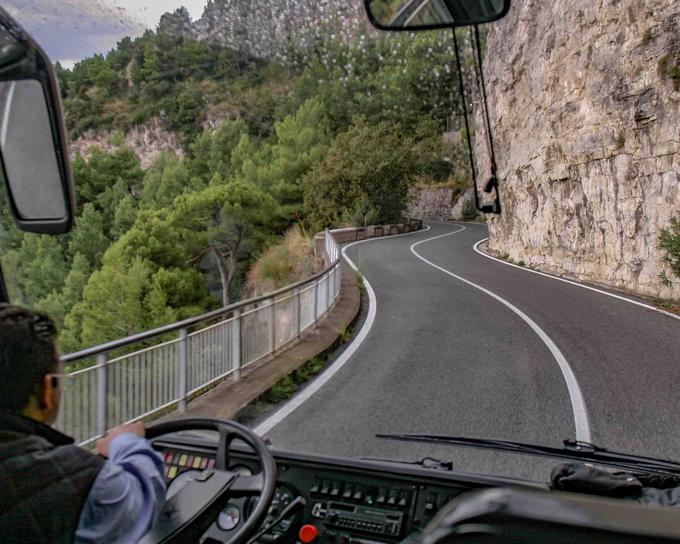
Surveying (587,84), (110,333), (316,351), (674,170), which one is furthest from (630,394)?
(587,84)

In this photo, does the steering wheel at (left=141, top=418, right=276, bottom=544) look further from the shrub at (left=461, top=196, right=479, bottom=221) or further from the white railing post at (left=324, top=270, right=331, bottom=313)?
the white railing post at (left=324, top=270, right=331, bottom=313)

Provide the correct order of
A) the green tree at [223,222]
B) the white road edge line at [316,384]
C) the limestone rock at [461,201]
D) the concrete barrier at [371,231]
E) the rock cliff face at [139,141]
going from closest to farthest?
the rock cliff face at [139,141]
the white road edge line at [316,384]
the limestone rock at [461,201]
the green tree at [223,222]
the concrete barrier at [371,231]

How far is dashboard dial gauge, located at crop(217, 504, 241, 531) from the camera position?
2314 mm

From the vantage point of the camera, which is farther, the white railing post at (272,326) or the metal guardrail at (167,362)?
the white railing post at (272,326)

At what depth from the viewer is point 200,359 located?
21.6 feet

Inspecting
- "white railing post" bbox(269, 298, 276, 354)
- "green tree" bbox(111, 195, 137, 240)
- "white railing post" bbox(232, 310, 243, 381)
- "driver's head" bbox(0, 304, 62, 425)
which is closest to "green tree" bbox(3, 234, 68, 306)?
"green tree" bbox(111, 195, 137, 240)

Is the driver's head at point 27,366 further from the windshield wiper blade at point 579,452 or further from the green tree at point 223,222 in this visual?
the green tree at point 223,222

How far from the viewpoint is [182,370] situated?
19.7 feet

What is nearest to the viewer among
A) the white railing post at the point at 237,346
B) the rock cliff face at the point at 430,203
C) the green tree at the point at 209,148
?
the white railing post at the point at 237,346

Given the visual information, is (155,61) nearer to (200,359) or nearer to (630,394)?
(200,359)

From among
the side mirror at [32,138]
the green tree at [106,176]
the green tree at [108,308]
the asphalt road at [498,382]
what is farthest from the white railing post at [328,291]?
the side mirror at [32,138]

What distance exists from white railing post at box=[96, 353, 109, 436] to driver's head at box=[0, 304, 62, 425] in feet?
9.30

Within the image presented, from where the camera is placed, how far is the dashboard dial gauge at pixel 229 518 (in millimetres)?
2314

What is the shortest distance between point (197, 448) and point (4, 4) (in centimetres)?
175
